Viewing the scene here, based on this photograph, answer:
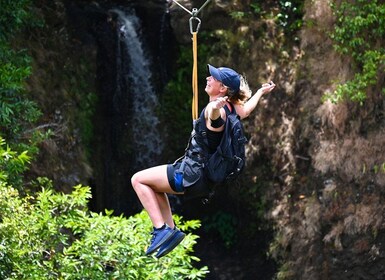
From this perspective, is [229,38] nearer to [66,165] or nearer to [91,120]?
[91,120]

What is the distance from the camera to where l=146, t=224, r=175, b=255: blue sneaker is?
669 cm

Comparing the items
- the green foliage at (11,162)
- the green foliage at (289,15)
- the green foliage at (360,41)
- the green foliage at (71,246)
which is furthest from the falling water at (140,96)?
the green foliage at (11,162)

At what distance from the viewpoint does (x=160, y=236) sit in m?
6.72

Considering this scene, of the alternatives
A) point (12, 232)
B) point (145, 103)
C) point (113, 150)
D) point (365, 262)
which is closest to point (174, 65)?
point (145, 103)

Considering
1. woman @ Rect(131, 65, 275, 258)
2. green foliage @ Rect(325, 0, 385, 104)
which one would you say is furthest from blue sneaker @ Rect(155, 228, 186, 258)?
green foliage @ Rect(325, 0, 385, 104)

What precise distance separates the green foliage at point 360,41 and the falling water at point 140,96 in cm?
411

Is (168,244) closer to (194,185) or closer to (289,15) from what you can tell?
(194,185)

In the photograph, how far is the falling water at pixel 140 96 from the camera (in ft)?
53.5

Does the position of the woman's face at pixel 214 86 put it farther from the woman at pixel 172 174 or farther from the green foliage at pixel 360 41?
the green foliage at pixel 360 41

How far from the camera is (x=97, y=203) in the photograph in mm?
15250

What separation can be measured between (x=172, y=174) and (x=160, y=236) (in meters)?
0.48

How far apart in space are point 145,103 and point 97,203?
2283 mm

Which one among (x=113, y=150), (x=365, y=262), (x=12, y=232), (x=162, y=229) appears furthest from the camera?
(x=113, y=150)

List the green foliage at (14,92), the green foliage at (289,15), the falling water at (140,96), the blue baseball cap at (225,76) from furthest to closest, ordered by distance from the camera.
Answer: the falling water at (140,96), the green foliage at (289,15), the green foliage at (14,92), the blue baseball cap at (225,76)
